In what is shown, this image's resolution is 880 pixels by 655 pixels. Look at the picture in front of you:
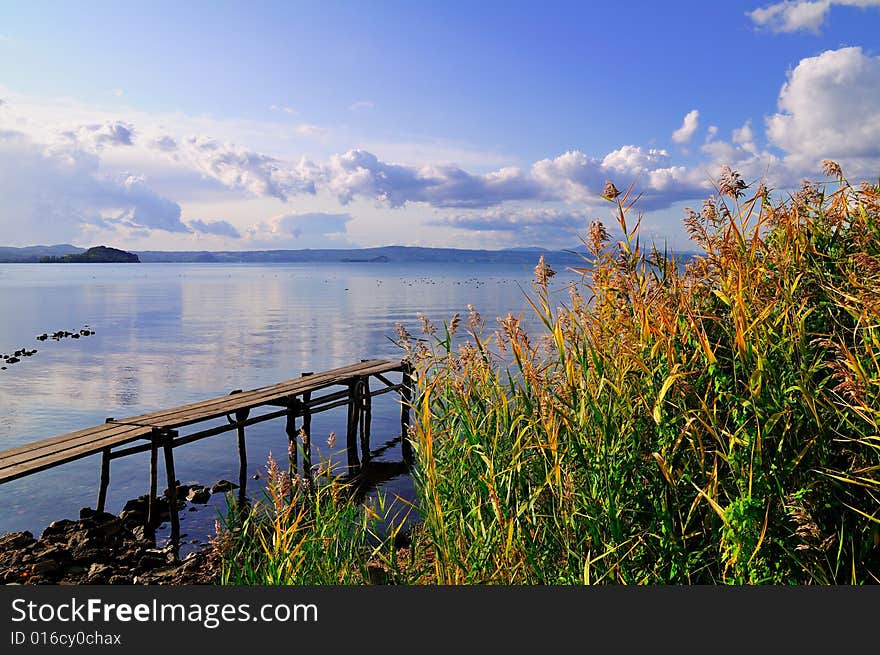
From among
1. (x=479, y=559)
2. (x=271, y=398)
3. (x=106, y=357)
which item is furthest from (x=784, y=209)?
(x=106, y=357)

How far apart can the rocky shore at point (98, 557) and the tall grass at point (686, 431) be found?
4.15 m

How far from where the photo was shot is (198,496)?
13.1m

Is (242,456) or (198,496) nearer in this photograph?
(198,496)

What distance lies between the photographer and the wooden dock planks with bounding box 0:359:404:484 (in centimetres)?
886

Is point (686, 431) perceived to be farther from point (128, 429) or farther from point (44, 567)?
point (128, 429)

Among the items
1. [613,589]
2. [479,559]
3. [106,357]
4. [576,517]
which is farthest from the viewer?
[106,357]

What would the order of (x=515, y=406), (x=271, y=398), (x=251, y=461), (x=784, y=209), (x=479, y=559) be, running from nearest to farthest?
(x=479, y=559)
(x=784, y=209)
(x=515, y=406)
(x=271, y=398)
(x=251, y=461)

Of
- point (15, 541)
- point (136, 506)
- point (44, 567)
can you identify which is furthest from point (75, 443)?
point (136, 506)

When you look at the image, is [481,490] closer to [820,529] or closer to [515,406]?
[515,406]

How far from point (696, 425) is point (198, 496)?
1100 centimetres

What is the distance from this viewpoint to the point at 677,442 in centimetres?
379

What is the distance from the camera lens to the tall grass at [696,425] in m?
3.73

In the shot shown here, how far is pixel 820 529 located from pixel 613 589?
Result: 46.0 inches

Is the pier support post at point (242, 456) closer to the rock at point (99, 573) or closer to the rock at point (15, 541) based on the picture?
the rock at point (15, 541)
